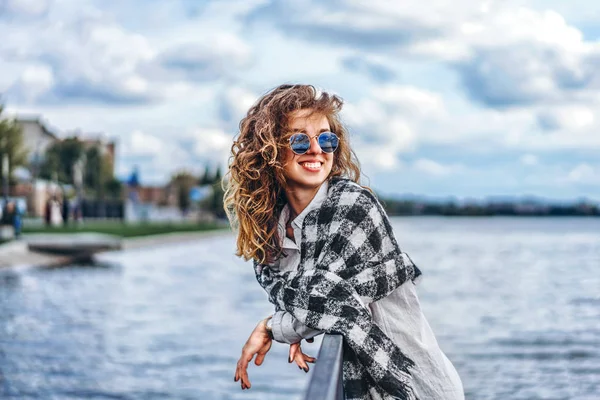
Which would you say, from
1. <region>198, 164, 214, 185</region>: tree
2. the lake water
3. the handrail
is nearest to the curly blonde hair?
the handrail

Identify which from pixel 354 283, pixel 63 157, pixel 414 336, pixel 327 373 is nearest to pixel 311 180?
pixel 354 283

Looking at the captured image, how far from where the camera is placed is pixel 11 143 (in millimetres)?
53125

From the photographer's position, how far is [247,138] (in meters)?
2.94

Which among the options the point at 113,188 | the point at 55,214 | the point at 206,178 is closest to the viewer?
the point at 55,214

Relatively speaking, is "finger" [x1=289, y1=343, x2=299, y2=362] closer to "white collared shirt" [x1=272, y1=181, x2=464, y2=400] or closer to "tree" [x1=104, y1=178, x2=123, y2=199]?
"white collared shirt" [x1=272, y1=181, x2=464, y2=400]

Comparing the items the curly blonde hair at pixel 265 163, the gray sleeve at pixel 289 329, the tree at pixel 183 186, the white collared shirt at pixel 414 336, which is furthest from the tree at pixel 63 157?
the white collared shirt at pixel 414 336

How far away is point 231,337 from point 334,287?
10.9 m

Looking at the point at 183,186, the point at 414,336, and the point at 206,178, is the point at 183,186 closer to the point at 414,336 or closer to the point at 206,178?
the point at 206,178

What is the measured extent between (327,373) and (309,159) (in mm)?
1009

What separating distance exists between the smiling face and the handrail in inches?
24.3

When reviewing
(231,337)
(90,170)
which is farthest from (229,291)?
(90,170)

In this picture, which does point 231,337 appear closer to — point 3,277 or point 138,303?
point 138,303

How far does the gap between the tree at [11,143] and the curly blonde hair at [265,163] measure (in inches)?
1893

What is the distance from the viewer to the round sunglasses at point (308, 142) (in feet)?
9.17
